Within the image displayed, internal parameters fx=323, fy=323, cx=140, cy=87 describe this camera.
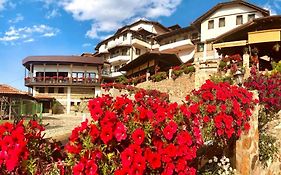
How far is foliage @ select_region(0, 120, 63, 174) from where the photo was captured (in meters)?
3.21

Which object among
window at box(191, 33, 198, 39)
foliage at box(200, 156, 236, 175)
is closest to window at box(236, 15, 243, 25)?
window at box(191, 33, 198, 39)

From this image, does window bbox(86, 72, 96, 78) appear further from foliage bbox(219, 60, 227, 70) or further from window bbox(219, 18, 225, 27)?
foliage bbox(219, 60, 227, 70)

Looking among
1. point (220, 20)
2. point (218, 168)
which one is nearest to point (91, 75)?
point (220, 20)

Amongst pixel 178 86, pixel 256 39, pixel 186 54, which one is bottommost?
pixel 178 86

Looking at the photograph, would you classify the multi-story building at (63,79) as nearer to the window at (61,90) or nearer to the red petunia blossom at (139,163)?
the window at (61,90)

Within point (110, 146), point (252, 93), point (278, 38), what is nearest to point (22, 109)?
point (278, 38)

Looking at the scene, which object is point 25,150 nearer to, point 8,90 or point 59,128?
point 59,128

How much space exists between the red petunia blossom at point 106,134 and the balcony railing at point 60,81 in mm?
51314

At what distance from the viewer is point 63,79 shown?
54.2 m

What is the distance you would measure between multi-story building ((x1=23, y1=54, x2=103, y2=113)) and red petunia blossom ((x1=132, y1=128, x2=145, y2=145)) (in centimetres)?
5012

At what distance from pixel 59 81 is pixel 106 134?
52.0 meters

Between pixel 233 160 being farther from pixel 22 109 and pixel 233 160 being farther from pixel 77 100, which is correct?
pixel 77 100

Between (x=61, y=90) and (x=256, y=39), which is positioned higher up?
(x=256, y=39)

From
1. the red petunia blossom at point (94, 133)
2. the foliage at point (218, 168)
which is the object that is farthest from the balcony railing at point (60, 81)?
the red petunia blossom at point (94, 133)
